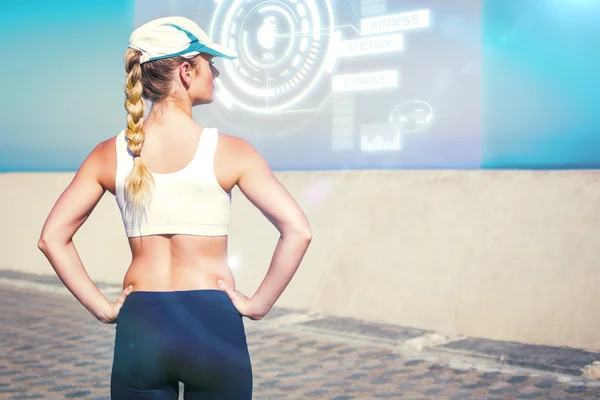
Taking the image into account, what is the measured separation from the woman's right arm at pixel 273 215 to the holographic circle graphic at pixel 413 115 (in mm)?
6326

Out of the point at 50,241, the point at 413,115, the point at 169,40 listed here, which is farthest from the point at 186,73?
the point at 413,115

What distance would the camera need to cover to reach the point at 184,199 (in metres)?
2.37

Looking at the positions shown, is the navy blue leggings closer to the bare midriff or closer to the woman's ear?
the bare midriff

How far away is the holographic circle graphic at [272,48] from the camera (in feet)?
32.0

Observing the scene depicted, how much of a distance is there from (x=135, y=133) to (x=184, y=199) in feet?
0.87

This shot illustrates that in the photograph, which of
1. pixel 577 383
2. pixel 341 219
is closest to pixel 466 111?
pixel 341 219

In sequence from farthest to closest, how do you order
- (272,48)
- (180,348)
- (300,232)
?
(272,48)
(300,232)
(180,348)

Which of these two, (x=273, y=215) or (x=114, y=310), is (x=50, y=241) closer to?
(x=114, y=310)

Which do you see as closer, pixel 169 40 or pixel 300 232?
pixel 169 40

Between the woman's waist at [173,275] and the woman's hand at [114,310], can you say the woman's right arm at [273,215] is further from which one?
the woman's hand at [114,310]
